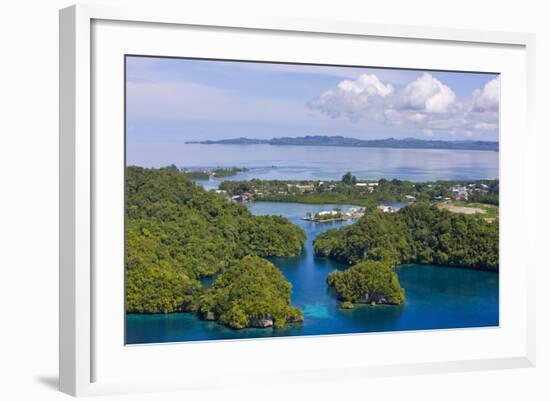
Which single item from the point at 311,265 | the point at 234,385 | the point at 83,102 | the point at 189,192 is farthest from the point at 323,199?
the point at 83,102

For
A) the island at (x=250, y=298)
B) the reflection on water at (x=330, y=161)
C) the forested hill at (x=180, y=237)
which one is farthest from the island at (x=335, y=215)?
the island at (x=250, y=298)

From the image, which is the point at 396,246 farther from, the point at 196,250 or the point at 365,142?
the point at 196,250

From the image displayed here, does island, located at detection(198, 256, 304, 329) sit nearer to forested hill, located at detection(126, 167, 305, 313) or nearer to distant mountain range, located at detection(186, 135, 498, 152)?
forested hill, located at detection(126, 167, 305, 313)

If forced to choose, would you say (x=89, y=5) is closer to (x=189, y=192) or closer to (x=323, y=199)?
(x=189, y=192)

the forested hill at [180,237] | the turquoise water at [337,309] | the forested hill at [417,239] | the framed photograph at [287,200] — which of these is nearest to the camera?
the framed photograph at [287,200]

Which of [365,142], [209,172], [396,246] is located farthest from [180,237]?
[396,246]

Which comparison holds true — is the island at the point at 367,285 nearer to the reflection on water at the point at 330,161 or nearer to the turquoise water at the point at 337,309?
the turquoise water at the point at 337,309
